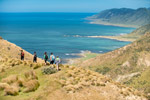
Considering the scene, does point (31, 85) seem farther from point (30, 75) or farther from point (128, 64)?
point (128, 64)

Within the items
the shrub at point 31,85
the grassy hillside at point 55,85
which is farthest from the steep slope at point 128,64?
the shrub at point 31,85

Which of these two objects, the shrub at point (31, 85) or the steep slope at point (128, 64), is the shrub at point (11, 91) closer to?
the shrub at point (31, 85)

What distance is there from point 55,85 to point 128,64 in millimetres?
123894

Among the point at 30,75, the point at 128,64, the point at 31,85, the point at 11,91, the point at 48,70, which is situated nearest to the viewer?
the point at 11,91

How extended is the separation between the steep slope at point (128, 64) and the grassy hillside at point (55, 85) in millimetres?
84032

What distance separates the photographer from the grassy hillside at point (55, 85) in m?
25.0

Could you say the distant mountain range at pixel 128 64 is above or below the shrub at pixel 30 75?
below

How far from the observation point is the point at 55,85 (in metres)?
26.9

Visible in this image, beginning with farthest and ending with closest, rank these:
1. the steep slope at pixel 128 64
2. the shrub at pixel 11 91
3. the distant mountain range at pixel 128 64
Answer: the steep slope at pixel 128 64
the distant mountain range at pixel 128 64
the shrub at pixel 11 91

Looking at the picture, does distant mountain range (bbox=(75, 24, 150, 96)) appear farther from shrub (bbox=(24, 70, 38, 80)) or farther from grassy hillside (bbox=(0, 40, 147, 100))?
shrub (bbox=(24, 70, 38, 80))

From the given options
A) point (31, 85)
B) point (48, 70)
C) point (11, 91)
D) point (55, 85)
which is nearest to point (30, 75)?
point (48, 70)

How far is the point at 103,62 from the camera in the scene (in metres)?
160

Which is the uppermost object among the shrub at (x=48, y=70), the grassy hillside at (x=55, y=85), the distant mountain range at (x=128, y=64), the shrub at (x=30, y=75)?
the shrub at (x=48, y=70)

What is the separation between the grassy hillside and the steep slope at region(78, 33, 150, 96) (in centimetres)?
8403
